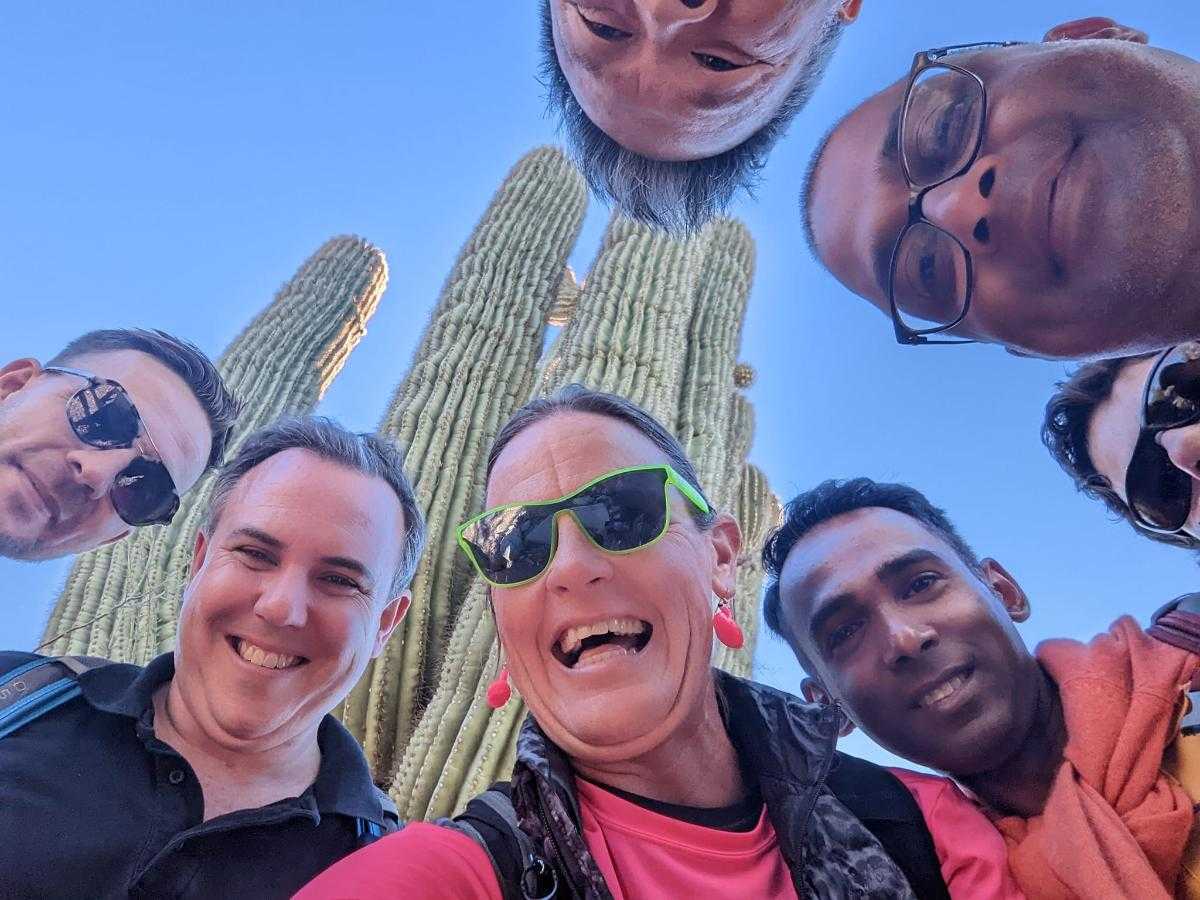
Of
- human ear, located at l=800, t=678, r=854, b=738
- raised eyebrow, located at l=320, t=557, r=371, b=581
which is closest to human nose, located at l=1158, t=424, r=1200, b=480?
human ear, located at l=800, t=678, r=854, b=738

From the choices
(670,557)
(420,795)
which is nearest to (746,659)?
(420,795)

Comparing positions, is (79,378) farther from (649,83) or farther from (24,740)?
(649,83)

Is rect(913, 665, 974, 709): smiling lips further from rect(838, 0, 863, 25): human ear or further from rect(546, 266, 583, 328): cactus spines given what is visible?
rect(546, 266, 583, 328): cactus spines

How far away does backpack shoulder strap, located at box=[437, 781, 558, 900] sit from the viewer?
1.39 meters

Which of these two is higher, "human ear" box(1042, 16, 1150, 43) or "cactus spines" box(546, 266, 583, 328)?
"human ear" box(1042, 16, 1150, 43)

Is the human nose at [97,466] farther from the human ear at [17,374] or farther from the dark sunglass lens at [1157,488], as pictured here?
the dark sunglass lens at [1157,488]

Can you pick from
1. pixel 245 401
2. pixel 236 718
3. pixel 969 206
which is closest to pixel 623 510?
pixel 236 718

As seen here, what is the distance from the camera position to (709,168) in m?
2.62

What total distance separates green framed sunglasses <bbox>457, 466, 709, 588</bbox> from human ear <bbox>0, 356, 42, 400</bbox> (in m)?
2.15

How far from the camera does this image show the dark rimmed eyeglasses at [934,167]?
6.82 ft

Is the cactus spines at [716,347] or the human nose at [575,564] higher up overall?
the cactus spines at [716,347]

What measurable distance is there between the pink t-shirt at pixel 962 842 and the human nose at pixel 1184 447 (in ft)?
3.50

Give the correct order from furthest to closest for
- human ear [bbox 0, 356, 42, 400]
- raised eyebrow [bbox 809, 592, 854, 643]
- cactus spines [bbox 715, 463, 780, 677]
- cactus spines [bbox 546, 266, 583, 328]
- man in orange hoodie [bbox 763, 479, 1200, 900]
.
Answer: cactus spines [bbox 546, 266, 583, 328] < cactus spines [bbox 715, 463, 780, 677] < human ear [bbox 0, 356, 42, 400] < raised eyebrow [bbox 809, 592, 854, 643] < man in orange hoodie [bbox 763, 479, 1200, 900]

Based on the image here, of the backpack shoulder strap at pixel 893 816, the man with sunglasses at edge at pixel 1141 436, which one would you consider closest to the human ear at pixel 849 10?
the man with sunglasses at edge at pixel 1141 436
